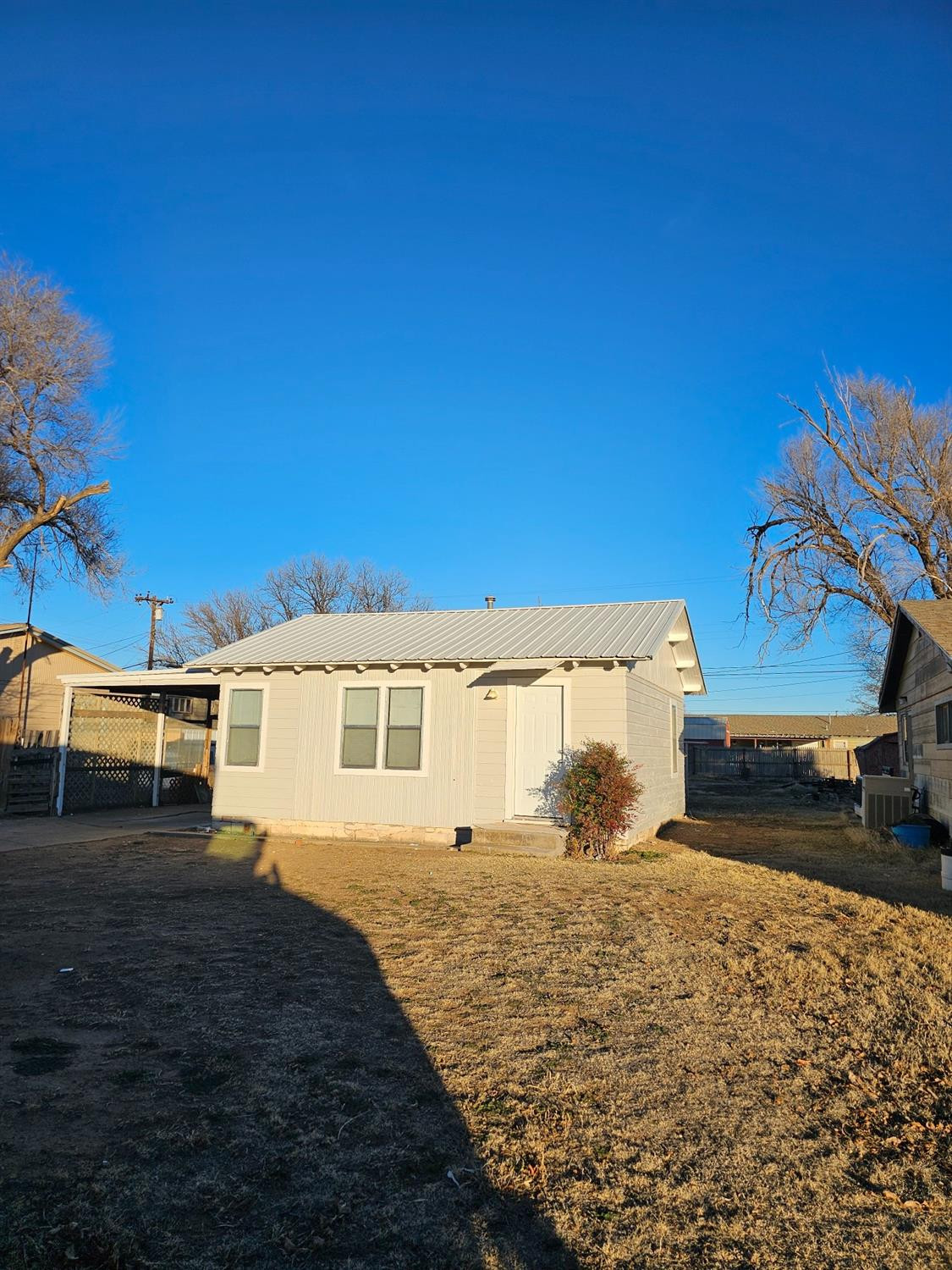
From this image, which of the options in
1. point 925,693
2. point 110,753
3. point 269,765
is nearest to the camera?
point 925,693

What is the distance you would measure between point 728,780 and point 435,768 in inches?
1129

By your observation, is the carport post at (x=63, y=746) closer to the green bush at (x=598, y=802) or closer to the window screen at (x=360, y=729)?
the window screen at (x=360, y=729)

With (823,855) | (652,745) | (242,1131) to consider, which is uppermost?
(652,745)

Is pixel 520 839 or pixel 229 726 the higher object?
pixel 229 726

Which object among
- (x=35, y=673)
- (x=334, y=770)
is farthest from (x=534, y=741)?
(x=35, y=673)

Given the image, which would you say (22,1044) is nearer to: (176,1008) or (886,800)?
(176,1008)

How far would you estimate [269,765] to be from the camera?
13.6 meters

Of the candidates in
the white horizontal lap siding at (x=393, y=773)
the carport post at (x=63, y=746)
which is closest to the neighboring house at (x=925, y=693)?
the white horizontal lap siding at (x=393, y=773)

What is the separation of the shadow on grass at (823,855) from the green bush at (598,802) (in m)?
1.73

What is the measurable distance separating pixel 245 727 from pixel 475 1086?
10885 mm

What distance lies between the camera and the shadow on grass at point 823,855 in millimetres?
8883

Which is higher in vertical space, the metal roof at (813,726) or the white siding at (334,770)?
the metal roof at (813,726)

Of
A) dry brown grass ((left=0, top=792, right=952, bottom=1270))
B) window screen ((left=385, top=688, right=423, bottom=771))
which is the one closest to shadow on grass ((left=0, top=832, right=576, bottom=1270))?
dry brown grass ((left=0, top=792, right=952, bottom=1270))

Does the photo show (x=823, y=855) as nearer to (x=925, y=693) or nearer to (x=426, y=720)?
(x=925, y=693)
